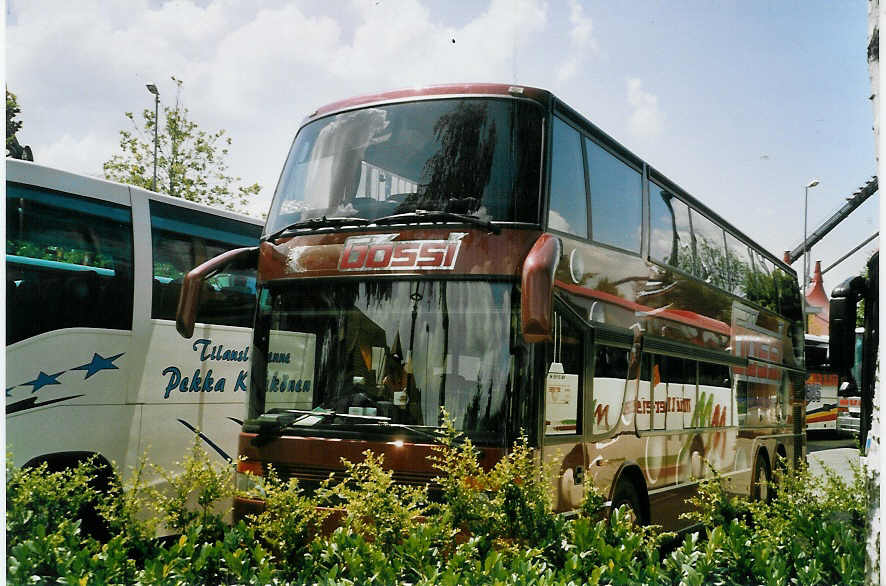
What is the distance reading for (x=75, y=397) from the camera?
5.18 m

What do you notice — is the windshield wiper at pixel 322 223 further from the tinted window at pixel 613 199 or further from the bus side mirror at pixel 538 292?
the tinted window at pixel 613 199

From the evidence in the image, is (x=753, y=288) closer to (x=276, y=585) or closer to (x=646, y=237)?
(x=646, y=237)

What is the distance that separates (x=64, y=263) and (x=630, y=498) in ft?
11.9

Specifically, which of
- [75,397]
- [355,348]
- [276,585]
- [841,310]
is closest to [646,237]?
[841,310]

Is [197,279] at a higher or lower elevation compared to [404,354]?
higher

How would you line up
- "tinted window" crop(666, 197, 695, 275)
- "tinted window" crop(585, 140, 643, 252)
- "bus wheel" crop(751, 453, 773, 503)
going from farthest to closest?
"tinted window" crop(666, 197, 695, 275)
"tinted window" crop(585, 140, 643, 252)
"bus wheel" crop(751, 453, 773, 503)

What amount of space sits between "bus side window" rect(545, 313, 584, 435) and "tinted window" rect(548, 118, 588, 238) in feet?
1.83

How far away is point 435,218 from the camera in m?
4.72

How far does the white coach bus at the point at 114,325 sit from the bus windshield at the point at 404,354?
676 mm

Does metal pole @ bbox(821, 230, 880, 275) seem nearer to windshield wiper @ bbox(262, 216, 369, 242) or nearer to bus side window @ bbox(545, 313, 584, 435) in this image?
bus side window @ bbox(545, 313, 584, 435)

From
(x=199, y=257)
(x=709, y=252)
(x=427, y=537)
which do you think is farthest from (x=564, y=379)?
(x=199, y=257)

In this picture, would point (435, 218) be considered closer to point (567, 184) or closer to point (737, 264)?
point (567, 184)

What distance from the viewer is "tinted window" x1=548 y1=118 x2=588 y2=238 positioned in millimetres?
4812

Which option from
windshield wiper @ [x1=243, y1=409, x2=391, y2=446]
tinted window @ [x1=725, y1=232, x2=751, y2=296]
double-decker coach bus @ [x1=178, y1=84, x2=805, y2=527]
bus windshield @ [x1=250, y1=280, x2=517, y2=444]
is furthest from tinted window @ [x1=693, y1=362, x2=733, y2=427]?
windshield wiper @ [x1=243, y1=409, x2=391, y2=446]
